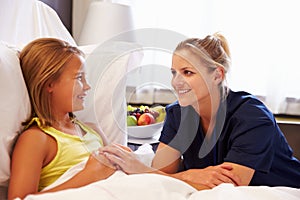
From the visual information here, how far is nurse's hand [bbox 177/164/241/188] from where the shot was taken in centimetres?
99

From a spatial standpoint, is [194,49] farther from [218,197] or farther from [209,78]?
[218,197]

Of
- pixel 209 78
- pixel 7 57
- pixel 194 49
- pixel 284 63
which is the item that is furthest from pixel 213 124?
pixel 284 63

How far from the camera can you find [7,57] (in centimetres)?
99

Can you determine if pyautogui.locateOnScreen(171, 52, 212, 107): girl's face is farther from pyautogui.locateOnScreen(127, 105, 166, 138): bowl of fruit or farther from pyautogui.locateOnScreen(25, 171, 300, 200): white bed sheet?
pyautogui.locateOnScreen(25, 171, 300, 200): white bed sheet

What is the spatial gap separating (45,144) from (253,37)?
1.38 m

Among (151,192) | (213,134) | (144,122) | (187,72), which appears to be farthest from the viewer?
(213,134)

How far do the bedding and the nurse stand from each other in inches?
4.6

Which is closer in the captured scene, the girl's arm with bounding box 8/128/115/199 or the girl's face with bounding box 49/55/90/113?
the girl's arm with bounding box 8/128/115/199

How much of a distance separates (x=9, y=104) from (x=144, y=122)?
349 millimetres

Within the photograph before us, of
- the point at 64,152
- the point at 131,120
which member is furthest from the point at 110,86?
the point at 64,152

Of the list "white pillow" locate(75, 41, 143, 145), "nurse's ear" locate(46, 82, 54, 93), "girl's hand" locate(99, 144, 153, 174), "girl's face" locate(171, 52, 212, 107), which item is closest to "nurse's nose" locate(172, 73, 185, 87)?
"girl's face" locate(171, 52, 212, 107)

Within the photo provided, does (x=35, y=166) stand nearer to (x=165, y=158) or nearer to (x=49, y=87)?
(x=49, y=87)

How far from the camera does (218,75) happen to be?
1127mm

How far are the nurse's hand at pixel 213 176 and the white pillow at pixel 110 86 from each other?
0.71 ft
